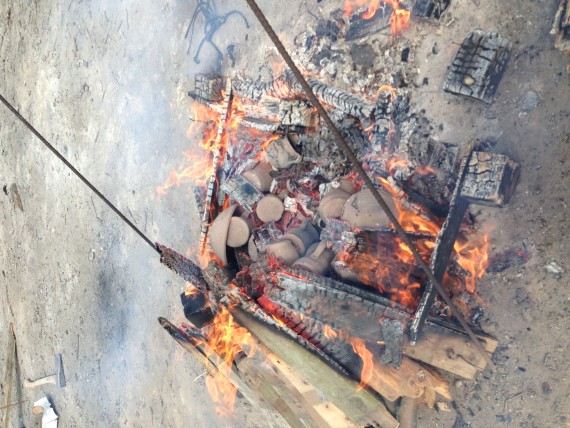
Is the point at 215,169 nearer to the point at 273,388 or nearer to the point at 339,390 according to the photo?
the point at 273,388

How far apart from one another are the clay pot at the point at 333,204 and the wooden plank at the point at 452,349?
130 centimetres

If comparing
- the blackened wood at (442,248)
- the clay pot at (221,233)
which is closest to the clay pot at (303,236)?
the clay pot at (221,233)

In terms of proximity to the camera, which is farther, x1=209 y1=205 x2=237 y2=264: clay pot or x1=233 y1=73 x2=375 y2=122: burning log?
x1=209 y1=205 x2=237 y2=264: clay pot

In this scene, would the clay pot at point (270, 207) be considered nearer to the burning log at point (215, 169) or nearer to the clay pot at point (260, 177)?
Answer: the clay pot at point (260, 177)

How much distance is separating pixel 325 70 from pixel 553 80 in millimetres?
2008

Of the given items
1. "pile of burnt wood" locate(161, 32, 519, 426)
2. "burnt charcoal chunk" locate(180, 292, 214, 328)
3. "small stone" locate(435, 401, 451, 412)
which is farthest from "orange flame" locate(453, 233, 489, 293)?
"burnt charcoal chunk" locate(180, 292, 214, 328)

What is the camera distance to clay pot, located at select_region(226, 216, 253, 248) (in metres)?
4.87

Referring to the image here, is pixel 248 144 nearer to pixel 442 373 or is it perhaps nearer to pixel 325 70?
pixel 325 70

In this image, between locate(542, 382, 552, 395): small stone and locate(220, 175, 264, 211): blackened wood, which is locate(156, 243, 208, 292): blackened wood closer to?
locate(220, 175, 264, 211): blackened wood

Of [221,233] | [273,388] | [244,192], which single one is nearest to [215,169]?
[244,192]

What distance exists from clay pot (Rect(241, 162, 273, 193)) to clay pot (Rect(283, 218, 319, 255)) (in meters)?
0.60

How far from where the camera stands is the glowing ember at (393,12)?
412cm

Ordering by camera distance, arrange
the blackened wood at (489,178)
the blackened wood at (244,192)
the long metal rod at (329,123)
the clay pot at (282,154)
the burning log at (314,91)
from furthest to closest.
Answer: the blackened wood at (244,192) → the clay pot at (282,154) → the burning log at (314,91) → the blackened wood at (489,178) → the long metal rod at (329,123)

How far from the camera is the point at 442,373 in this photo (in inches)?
151
